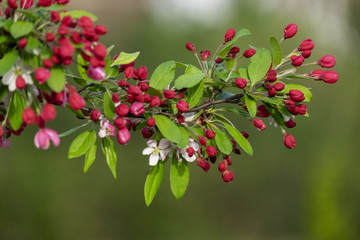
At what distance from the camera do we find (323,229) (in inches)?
288

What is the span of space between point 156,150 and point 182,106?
0.17 metres

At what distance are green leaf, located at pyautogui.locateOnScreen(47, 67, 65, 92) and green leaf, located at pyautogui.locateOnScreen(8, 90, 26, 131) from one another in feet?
0.58

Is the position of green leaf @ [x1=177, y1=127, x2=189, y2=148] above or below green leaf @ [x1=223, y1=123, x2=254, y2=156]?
below

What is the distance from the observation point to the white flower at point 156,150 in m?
1.25

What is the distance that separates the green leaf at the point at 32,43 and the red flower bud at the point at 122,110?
0.89 ft

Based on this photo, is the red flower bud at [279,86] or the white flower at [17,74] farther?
the red flower bud at [279,86]

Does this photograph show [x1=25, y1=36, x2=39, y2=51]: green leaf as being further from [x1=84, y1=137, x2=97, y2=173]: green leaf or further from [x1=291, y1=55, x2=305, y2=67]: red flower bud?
[x1=291, y1=55, x2=305, y2=67]: red flower bud

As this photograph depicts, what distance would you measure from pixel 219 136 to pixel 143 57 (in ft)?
28.8

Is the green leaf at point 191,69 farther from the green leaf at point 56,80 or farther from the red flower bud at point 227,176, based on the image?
the green leaf at point 56,80

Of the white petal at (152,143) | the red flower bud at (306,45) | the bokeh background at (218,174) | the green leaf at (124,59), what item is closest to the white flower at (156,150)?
the white petal at (152,143)

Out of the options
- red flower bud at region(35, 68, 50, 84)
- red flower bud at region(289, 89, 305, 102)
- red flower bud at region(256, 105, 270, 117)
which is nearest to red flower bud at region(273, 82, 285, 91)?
red flower bud at region(289, 89, 305, 102)

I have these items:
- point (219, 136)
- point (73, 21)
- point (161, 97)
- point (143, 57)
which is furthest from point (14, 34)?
point (143, 57)

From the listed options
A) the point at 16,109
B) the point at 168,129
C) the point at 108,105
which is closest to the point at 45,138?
the point at 16,109

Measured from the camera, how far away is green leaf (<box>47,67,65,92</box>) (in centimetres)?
86
